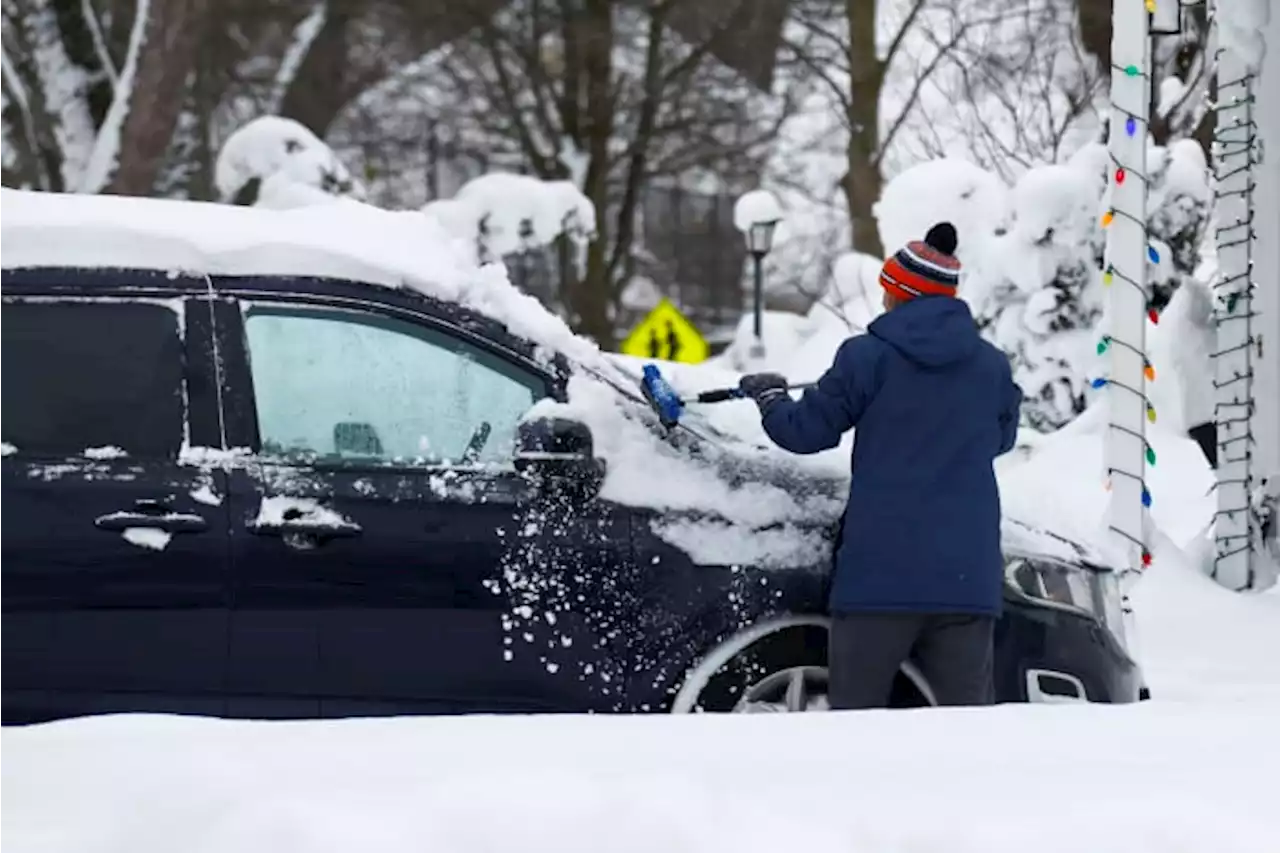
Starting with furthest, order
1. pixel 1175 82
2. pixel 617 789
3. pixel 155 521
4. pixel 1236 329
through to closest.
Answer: pixel 1175 82, pixel 1236 329, pixel 155 521, pixel 617 789

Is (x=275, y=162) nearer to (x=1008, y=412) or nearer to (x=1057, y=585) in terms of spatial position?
(x=1008, y=412)

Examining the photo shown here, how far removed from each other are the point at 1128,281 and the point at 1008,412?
300 centimetres

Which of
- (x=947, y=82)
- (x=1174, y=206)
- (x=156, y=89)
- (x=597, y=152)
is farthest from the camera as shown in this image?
(x=597, y=152)

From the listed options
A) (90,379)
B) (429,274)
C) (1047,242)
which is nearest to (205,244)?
(90,379)

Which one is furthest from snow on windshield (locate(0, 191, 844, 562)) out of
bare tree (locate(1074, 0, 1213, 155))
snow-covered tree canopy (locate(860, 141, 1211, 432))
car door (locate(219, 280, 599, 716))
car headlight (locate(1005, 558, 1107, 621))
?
bare tree (locate(1074, 0, 1213, 155))

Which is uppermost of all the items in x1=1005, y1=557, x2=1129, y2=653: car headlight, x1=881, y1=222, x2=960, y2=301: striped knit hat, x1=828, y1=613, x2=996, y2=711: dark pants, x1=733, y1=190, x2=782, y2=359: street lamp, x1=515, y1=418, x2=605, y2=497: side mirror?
x1=733, y1=190, x2=782, y2=359: street lamp

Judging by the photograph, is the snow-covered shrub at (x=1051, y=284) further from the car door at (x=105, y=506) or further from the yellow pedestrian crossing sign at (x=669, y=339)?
the car door at (x=105, y=506)

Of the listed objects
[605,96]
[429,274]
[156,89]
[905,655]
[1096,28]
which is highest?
[605,96]

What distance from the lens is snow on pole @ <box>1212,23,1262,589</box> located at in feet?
26.0

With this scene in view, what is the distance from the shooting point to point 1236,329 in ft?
26.3

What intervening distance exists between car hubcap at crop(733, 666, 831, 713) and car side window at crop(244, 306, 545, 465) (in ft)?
2.83

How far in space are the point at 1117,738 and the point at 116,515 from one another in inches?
95.2

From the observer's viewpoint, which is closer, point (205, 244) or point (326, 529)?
point (326, 529)

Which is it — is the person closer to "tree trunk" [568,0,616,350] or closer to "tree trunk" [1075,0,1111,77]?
"tree trunk" [1075,0,1111,77]
